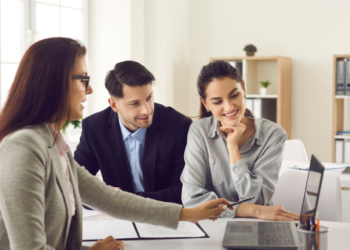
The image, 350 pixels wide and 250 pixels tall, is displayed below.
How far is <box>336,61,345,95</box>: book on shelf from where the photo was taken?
12.9ft

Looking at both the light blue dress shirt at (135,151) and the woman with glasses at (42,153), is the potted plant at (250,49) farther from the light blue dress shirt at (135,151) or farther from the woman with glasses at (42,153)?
the woman with glasses at (42,153)

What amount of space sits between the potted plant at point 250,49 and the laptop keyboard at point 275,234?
10.3ft

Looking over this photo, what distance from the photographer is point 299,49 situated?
4438mm

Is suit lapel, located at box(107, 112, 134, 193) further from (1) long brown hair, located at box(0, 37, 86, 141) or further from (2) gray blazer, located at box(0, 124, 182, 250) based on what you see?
(1) long brown hair, located at box(0, 37, 86, 141)

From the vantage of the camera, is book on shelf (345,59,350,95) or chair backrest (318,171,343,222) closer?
chair backrest (318,171,343,222)

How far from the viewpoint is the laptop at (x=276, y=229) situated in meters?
1.15

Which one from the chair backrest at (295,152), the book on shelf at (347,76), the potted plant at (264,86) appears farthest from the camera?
the potted plant at (264,86)

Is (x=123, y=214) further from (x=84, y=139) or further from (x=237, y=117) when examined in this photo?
(x=84, y=139)

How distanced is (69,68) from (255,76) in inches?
145

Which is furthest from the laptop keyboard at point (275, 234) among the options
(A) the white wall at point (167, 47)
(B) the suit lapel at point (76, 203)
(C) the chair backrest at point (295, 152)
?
(A) the white wall at point (167, 47)

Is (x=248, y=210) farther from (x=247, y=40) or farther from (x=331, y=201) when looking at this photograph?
(x=247, y=40)

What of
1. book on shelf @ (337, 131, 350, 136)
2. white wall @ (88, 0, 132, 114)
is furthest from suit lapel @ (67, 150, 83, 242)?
book on shelf @ (337, 131, 350, 136)

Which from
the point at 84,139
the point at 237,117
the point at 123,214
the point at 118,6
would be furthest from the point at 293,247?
the point at 118,6

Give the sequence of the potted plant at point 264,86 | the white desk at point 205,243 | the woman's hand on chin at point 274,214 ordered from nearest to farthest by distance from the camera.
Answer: the white desk at point 205,243
the woman's hand on chin at point 274,214
the potted plant at point 264,86
